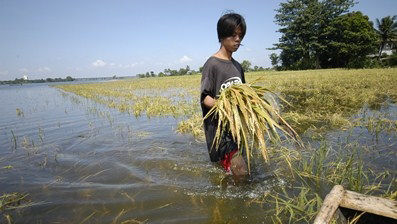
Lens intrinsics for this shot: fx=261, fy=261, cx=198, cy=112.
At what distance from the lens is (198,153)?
437 cm

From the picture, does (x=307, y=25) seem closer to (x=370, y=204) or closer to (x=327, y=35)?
(x=327, y=35)

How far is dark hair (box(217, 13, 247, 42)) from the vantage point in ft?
8.37

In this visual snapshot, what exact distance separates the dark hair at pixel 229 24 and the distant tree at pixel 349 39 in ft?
110

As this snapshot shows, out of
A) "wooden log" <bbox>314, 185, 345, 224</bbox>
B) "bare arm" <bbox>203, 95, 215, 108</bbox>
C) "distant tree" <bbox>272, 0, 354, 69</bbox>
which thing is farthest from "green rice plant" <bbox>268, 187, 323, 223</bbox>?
"distant tree" <bbox>272, 0, 354, 69</bbox>

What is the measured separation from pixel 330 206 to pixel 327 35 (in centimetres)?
4068

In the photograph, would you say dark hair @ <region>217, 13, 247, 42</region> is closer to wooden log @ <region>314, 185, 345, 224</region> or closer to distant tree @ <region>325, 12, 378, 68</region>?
wooden log @ <region>314, 185, 345, 224</region>

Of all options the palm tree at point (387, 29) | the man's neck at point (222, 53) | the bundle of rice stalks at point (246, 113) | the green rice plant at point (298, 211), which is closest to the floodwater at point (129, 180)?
the green rice plant at point (298, 211)

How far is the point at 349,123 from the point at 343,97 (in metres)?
3.61

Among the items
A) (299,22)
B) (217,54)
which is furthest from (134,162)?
(299,22)

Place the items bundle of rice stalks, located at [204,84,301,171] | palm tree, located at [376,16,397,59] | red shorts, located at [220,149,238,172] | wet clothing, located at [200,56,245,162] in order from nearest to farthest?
bundle of rice stalks, located at [204,84,301,171], wet clothing, located at [200,56,245,162], red shorts, located at [220,149,238,172], palm tree, located at [376,16,397,59]

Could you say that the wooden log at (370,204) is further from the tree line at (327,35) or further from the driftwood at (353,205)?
the tree line at (327,35)

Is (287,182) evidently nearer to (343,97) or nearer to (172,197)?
(172,197)

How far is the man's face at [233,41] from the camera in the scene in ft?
8.55

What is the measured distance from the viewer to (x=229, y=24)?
255 cm
